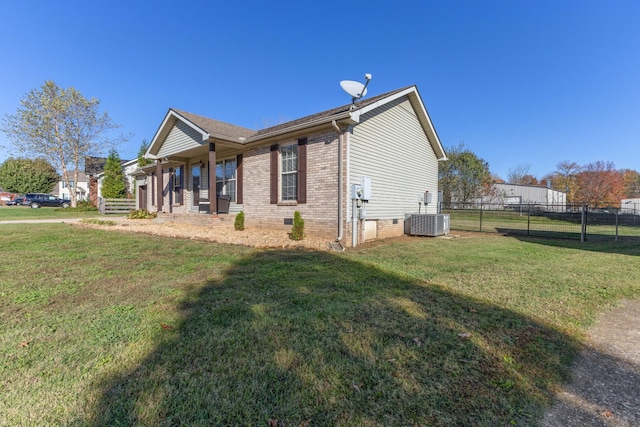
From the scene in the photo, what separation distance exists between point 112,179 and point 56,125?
6.01m

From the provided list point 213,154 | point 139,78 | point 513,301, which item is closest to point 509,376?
point 513,301

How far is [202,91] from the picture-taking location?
20812 millimetres

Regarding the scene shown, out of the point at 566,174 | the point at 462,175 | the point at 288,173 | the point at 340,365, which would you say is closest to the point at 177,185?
the point at 288,173

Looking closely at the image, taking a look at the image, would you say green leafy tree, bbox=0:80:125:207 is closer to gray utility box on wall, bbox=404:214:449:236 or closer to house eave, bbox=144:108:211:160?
house eave, bbox=144:108:211:160

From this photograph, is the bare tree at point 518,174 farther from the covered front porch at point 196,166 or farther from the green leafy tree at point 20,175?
the green leafy tree at point 20,175

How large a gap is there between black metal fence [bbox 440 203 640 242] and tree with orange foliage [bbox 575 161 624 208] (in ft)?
82.6

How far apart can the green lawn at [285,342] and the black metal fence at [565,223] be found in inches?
322

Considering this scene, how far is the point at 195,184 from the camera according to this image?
14.6 metres

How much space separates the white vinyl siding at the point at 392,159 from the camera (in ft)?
29.5

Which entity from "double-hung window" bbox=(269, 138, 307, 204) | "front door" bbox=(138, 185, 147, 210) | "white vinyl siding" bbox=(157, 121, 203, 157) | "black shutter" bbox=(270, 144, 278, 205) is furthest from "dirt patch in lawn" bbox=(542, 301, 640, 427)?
"front door" bbox=(138, 185, 147, 210)

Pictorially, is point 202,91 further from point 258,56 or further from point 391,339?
point 391,339

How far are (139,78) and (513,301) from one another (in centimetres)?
2058

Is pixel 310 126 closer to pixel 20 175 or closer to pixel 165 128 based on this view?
pixel 165 128

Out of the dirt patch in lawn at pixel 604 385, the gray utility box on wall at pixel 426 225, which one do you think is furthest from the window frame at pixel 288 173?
the dirt patch in lawn at pixel 604 385
